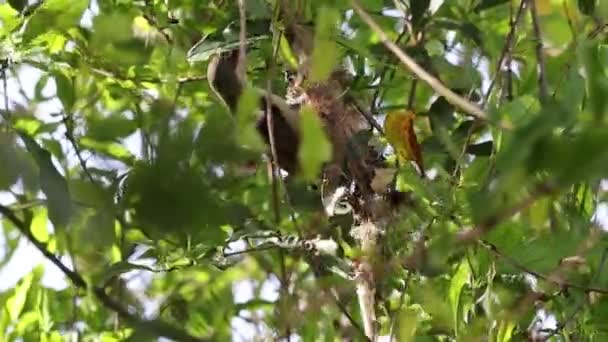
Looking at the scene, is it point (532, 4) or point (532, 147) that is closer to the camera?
point (532, 147)

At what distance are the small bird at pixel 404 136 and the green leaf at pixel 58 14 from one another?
0.85ft

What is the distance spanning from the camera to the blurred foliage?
0.30m

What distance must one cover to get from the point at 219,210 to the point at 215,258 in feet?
1.36

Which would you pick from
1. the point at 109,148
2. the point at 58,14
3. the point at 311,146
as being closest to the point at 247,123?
the point at 311,146

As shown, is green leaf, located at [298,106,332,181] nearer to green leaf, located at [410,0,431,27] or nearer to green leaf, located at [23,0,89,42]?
green leaf, located at [23,0,89,42]

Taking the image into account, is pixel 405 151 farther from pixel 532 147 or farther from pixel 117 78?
pixel 532 147

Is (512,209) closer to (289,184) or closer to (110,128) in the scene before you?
(110,128)

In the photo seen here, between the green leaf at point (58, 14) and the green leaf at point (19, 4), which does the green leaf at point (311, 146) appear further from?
the green leaf at point (19, 4)

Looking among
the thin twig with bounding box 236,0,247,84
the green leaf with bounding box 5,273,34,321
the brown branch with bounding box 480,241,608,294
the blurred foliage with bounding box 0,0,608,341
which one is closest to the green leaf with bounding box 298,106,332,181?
the blurred foliage with bounding box 0,0,608,341

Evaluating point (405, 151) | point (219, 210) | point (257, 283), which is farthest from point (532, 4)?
point (219, 210)

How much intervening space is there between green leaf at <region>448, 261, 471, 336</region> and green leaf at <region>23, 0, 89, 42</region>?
1.13ft

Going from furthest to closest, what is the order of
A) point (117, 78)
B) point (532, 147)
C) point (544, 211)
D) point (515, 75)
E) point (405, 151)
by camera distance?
point (515, 75) → point (117, 78) → point (405, 151) → point (544, 211) → point (532, 147)

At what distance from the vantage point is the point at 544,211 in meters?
0.64

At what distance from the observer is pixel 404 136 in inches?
29.1
